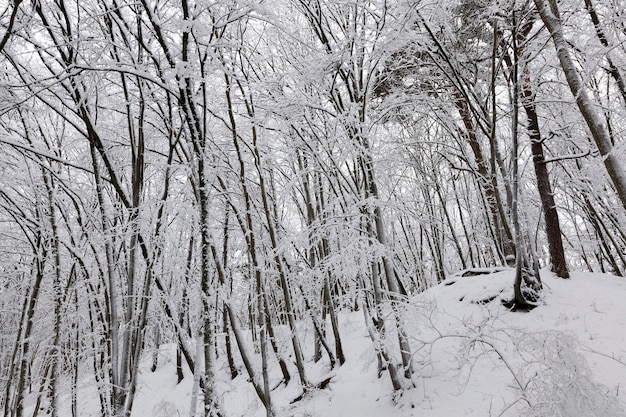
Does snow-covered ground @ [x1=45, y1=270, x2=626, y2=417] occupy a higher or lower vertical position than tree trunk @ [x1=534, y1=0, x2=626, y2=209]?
lower

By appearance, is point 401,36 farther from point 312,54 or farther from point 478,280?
point 478,280

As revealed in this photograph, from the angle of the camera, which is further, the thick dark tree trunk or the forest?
the thick dark tree trunk

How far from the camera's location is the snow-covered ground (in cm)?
328

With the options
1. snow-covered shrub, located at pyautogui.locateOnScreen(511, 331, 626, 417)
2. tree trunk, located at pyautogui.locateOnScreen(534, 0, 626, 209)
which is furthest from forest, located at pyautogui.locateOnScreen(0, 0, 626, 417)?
snow-covered shrub, located at pyautogui.locateOnScreen(511, 331, 626, 417)

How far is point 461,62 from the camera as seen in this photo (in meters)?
6.31

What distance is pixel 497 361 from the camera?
545 centimetres

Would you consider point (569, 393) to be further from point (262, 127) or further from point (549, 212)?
point (262, 127)

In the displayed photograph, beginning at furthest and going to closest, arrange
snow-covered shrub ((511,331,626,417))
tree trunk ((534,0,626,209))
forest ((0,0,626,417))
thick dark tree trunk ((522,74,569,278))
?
thick dark tree trunk ((522,74,569,278))
forest ((0,0,626,417))
tree trunk ((534,0,626,209))
snow-covered shrub ((511,331,626,417))

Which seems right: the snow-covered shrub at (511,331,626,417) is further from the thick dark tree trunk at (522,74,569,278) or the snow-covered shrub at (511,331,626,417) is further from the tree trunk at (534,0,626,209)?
the thick dark tree trunk at (522,74,569,278)

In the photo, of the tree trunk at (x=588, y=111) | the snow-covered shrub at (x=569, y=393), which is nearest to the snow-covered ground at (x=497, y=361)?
the snow-covered shrub at (x=569, y=393)

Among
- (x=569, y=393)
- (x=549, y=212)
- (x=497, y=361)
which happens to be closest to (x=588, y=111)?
(x=569, y=393)

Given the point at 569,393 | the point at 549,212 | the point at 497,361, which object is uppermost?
the point at 549,212

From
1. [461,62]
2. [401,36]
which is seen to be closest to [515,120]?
[461,62]

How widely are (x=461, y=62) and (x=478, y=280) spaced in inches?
180
